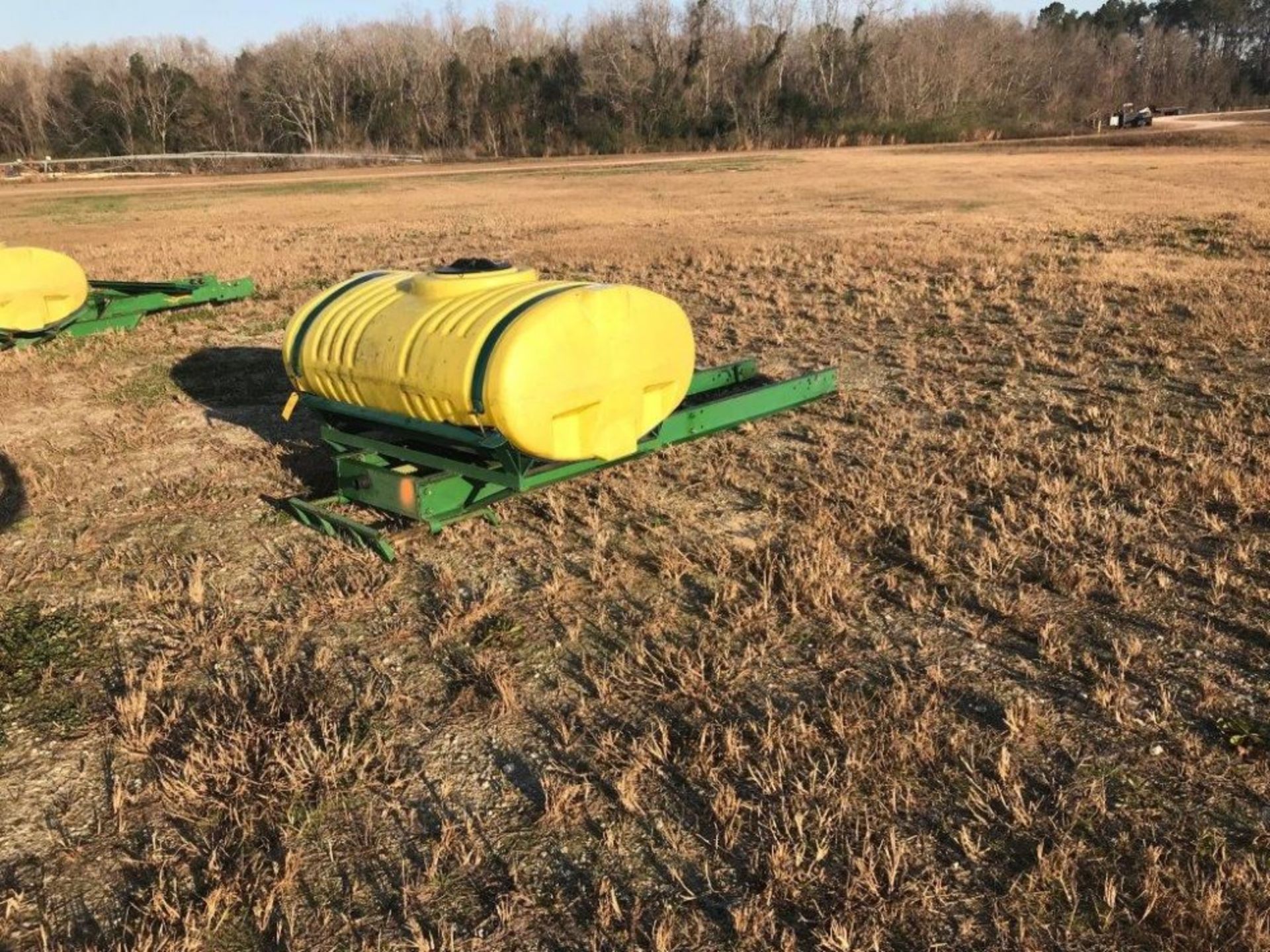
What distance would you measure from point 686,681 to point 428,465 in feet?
7.06

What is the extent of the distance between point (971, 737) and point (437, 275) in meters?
3.47

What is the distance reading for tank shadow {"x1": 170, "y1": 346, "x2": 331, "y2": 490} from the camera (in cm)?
632

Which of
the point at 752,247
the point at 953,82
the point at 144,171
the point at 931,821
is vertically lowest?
the point at 931,821

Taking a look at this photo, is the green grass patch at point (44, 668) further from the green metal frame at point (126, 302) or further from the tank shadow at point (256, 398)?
the green metal frame at point (126, 302)

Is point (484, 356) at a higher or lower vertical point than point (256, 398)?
higher

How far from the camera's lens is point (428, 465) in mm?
5074

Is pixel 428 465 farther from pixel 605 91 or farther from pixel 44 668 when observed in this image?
pixel 605 91

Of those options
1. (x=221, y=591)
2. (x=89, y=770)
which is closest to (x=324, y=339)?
(x=221, y=591)

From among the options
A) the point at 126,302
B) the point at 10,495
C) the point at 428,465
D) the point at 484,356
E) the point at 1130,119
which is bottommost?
the point at 10,495

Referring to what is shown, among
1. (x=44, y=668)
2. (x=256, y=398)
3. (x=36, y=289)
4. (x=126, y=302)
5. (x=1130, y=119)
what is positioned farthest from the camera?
(x=1130, y=119)

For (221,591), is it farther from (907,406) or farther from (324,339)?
(907,406)

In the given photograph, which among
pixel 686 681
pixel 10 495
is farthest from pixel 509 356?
pixel 10 495

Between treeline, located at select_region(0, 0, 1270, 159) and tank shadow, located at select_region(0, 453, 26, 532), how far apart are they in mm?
59811

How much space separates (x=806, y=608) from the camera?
4.13 meters
